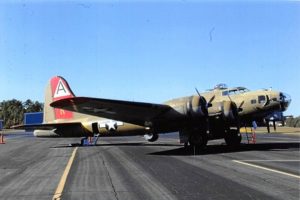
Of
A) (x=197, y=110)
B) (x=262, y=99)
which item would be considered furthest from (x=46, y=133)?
(x=262, y=99)

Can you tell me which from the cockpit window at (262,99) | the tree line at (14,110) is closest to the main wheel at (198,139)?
the cockpit window at (262,99)

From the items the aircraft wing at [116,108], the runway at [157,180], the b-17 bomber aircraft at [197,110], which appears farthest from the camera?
the b-17 bomber aircraft at [197,110]

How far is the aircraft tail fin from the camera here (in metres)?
30.1

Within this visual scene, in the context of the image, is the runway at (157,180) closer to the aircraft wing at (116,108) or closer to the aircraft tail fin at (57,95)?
the aircraft wing at (116,108)

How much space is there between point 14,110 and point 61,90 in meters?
153

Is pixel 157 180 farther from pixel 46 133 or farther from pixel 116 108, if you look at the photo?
pixel 46 133

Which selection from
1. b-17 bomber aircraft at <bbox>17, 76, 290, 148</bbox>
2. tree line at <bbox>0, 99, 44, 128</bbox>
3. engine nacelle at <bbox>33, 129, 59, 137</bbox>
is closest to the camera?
b-17 bomber aircraft at <bbox>17, 76, 290, 148</bbox>

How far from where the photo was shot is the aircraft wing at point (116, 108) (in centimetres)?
1983

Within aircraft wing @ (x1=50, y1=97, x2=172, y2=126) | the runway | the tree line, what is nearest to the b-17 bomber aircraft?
aircraft wing @ (x1=50, y1=97, x2=172, y2=126)

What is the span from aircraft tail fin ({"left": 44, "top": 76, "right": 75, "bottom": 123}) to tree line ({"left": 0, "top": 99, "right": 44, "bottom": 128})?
139066 mm

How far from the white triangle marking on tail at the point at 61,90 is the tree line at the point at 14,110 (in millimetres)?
139978

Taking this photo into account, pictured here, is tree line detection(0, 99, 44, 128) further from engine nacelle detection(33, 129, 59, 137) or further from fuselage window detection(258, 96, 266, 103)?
fuselage window detection(258, 96, 266, 103)

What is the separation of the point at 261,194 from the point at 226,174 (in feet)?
11.3

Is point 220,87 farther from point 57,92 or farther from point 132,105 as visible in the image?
point 57,92
